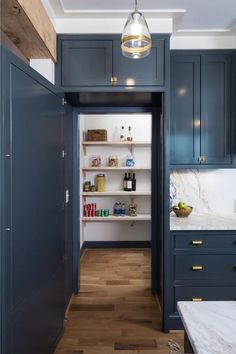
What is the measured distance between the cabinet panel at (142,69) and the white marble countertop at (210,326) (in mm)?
1890

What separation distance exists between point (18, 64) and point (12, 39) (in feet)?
2.35

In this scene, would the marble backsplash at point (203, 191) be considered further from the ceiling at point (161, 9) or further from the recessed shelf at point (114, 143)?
the recessed shelf at point (114, 143)

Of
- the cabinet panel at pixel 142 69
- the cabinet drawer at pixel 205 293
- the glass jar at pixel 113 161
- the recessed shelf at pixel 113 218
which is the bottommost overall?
the cabinet drawer at pixel 205 293

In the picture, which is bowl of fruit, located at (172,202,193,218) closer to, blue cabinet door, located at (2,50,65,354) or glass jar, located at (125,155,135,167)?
blue cabinet door, located at (2,50,65,354)

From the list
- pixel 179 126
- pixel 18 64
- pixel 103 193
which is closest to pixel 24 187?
pixel 18 64

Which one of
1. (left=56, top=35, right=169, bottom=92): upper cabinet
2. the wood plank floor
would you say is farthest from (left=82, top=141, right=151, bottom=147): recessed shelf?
(left=56, top=35, right=169, bottom=92): upper cabinet

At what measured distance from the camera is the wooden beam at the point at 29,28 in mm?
1707

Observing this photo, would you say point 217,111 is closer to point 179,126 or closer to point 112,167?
point 179,126

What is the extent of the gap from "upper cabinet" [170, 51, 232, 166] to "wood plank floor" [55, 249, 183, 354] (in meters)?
1.55

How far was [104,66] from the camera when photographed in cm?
255

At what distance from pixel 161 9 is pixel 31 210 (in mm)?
1937

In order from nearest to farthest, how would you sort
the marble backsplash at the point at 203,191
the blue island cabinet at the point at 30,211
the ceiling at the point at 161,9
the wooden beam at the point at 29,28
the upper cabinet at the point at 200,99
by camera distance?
the blue island cabinet at the point at 30,211, the wooden beam at the point at 29,28, the ceiling at the point at 161,9, the upper cabinet at the point at 200,99, the marble backsplash at the point at 203,191

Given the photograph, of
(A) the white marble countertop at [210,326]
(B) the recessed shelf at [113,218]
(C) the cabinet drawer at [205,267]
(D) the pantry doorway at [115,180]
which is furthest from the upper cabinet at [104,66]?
(B) the recessed shelf at [113,218]

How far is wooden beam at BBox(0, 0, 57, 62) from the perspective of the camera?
1.71 meters
